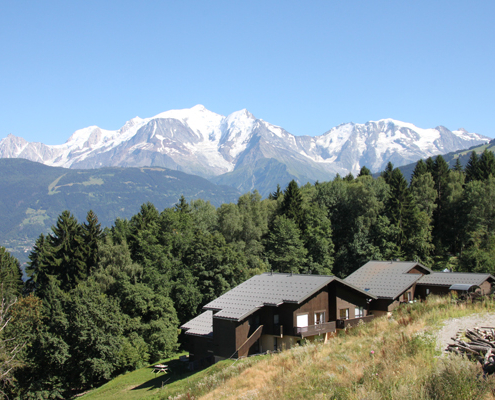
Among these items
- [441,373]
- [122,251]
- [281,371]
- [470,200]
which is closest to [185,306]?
[122,251]

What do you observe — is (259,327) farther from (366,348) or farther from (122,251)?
(122,251)

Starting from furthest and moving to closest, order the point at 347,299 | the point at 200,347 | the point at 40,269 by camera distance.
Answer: the point at 40,269 → the point at 347,299 → the point at 200,347

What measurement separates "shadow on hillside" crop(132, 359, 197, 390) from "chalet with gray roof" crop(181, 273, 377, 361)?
2.05m

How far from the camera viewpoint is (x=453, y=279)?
44812 mm

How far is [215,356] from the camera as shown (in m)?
32.4

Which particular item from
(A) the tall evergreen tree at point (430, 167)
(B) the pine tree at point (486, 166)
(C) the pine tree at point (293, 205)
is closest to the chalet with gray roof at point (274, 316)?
(C) the pine tree at point (293, 205)

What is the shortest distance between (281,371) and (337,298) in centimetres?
1928

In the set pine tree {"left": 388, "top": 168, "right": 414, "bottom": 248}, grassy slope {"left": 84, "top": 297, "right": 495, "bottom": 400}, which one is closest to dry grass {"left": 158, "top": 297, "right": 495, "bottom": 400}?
grassy slope {"left": 84, "top": 297, "right": 495, "bottom": 400}

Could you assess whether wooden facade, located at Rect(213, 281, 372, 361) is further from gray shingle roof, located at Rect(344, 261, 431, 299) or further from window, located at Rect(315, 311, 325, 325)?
gray shingle roof, located at Rect(344, 261, 431, 299)

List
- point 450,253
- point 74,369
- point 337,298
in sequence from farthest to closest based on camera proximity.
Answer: point 450,253 < point 74,369 < point 337,298

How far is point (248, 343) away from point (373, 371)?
19.1 meters

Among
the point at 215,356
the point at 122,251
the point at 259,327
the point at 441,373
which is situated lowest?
the point at 215,356

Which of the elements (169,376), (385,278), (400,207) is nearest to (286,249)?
(400,207)

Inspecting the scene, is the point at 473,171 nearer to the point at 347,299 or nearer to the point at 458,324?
the point at 347,299
